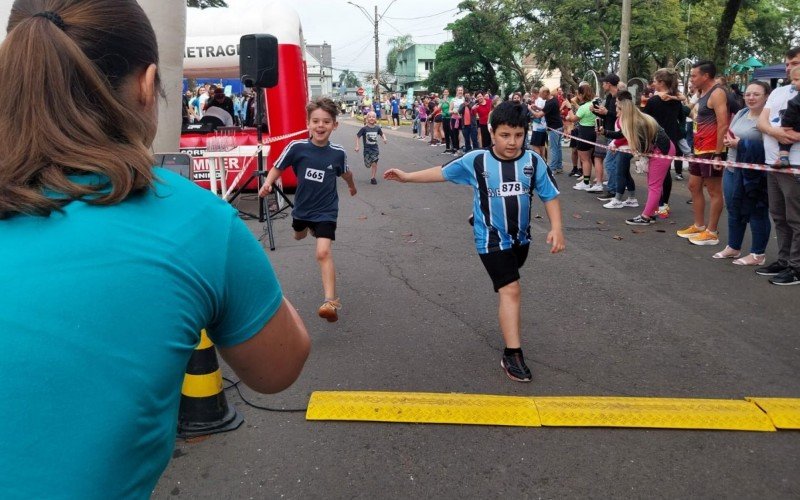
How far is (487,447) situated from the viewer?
320 centimetres

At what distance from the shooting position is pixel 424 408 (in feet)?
11.7

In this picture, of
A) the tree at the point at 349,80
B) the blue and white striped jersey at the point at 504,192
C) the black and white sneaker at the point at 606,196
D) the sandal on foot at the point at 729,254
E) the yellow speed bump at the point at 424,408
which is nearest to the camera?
the yellow speed bump at the point at 424,408

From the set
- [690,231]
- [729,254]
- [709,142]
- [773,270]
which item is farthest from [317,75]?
[773,270]

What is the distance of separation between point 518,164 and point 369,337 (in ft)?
5.62

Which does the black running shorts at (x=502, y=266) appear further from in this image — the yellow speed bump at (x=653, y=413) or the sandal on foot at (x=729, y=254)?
the sandal on foot at (x=729, y=254)

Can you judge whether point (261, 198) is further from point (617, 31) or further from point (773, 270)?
point (617, 31)

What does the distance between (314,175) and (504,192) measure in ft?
6.45

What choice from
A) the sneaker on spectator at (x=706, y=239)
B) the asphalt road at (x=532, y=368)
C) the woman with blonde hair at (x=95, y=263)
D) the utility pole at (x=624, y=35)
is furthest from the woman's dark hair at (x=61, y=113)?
the utility pole at (x=624, y=35)

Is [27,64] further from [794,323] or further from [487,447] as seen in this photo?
[794,323]

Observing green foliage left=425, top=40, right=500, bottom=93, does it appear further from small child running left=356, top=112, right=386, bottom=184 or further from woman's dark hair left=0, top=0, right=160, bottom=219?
woman's dark hair left=0, top=0, right=160, bottom=219

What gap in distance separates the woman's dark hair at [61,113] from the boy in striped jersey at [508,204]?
3202 millimetres

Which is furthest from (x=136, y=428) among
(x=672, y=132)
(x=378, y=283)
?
(x=672, y=132)

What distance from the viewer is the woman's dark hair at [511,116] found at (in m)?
3.99

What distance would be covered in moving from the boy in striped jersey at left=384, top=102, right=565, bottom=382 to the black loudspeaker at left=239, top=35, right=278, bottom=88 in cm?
404
